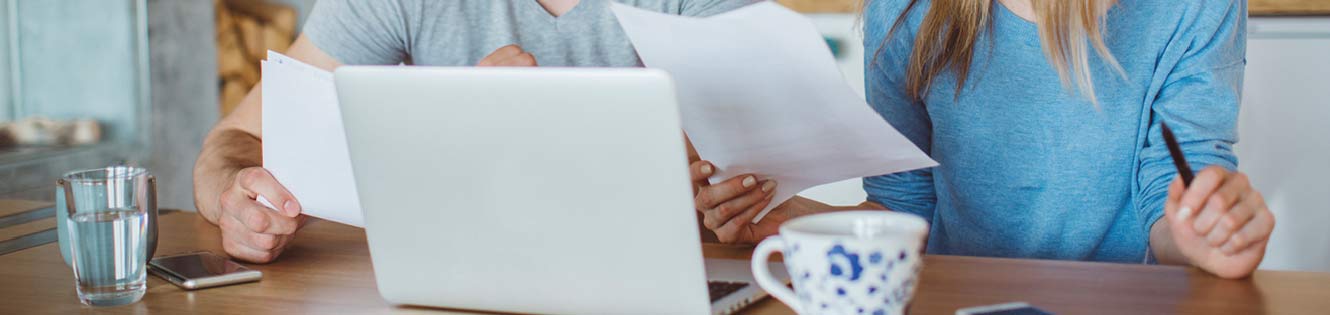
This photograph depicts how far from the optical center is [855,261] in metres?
0.60

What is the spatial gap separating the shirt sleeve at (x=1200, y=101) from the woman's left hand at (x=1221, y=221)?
22 centimetres

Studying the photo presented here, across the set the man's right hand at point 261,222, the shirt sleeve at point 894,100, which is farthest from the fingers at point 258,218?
the shirt sleeve at point 894,100

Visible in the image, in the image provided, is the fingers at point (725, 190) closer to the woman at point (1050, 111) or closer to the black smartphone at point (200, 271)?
the woman at point (1050, 111)

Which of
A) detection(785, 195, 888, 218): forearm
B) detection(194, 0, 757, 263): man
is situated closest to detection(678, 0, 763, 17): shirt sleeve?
detection(194, 0, 757, 263): man

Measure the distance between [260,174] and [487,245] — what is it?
13.5 inches

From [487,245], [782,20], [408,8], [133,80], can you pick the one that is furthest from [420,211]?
[133,80]

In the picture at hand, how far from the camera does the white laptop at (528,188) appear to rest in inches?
25.8

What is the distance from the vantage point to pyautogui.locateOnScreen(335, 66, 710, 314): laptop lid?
0.65 meters

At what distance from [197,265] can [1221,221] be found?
0.81 meters

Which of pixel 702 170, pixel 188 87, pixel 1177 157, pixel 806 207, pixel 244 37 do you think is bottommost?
pixel 188 87

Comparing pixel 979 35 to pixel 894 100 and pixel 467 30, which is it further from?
pixel 467 30

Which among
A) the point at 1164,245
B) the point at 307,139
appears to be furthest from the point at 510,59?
the point at 1164,245

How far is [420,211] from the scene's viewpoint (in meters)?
0.74

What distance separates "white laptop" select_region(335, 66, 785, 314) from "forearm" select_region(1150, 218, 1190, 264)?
47 centimetres
